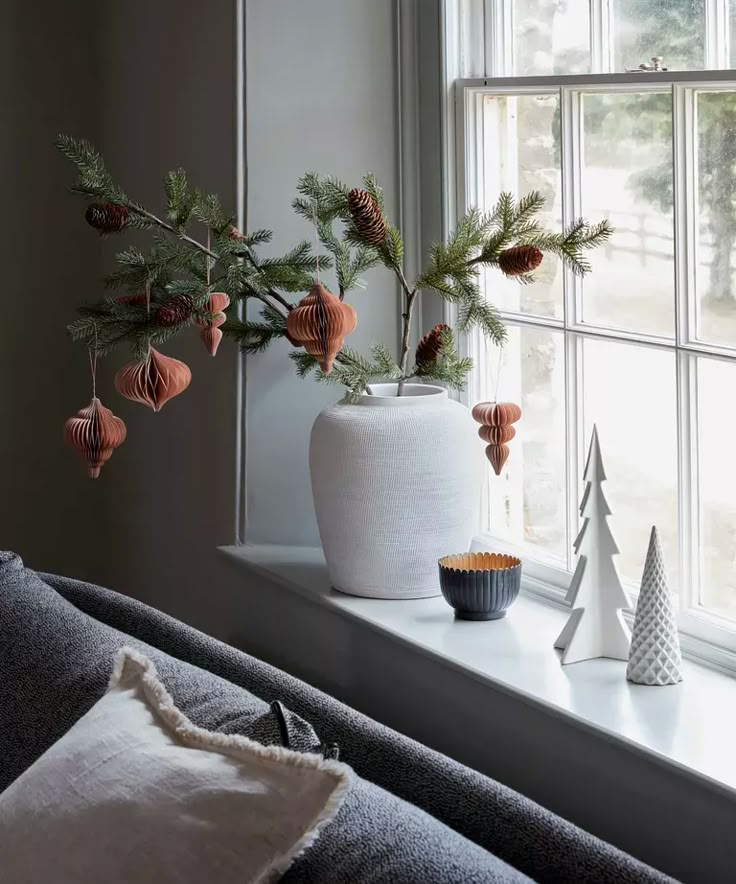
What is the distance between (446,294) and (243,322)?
1.23ft

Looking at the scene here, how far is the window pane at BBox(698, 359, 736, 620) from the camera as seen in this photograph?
1495 millimetres

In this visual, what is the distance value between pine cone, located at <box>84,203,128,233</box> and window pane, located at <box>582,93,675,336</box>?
0.66 metres

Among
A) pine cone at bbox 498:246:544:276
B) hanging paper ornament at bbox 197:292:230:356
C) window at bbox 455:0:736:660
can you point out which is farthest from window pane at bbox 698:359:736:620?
hanging paper ornament at bbox 197:292:230:356

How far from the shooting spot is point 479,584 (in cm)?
167

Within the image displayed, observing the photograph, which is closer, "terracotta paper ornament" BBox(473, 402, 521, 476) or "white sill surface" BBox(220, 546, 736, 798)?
"white sill surface" BBox(220, 546, 736, 798)

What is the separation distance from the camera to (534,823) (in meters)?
1.10

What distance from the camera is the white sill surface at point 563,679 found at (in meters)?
1.28

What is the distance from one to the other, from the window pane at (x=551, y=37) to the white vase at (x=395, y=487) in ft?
1.70

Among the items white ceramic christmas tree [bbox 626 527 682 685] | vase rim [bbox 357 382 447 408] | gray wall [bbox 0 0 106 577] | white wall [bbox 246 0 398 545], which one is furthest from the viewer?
gray wall [bbox 0 0 106 577]

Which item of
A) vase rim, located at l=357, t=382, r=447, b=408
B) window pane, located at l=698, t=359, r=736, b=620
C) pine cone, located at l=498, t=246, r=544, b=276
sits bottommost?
window pane, located at l=698, t=359, r=736, b=620

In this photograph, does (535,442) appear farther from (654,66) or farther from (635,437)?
(654,66)

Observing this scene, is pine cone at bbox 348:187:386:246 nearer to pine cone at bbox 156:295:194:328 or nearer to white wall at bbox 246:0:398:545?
Result: pine cone at bbox 156:295:194:328

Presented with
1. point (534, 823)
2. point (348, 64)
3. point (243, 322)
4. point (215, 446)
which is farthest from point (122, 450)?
point (534, 823)

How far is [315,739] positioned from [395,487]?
561 millimetres
